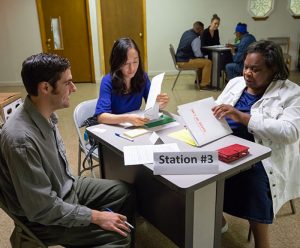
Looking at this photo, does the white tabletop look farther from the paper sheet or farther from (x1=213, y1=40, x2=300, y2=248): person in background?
(x1=213, y1=40, x2=300, y2=248): person in background

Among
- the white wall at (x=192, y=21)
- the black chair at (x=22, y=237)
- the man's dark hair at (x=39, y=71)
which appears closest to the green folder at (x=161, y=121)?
the man's dark hair at (x=39, y=71)

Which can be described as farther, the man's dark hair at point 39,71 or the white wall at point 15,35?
the white wall at point 15,35

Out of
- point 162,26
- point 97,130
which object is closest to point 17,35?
point 162,26

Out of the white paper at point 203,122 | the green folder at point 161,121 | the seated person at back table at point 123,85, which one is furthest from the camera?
the seated person at back table at point 123,85

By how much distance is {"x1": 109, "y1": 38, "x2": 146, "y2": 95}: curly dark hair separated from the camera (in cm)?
192

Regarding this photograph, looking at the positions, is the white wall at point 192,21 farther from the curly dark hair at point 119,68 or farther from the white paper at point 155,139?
the white paper at point 155,139

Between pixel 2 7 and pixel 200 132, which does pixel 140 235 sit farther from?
pixel 2 7

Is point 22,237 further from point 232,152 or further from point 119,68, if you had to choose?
point 119,68

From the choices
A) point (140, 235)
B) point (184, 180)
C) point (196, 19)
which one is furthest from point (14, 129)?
point (196, 19)

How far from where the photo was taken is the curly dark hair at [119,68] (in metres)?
1.92

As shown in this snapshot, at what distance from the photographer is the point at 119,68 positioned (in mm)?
1979

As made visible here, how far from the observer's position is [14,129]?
1.10 metres

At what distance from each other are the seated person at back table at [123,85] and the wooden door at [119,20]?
374cm

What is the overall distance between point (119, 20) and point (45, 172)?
5202 mm
